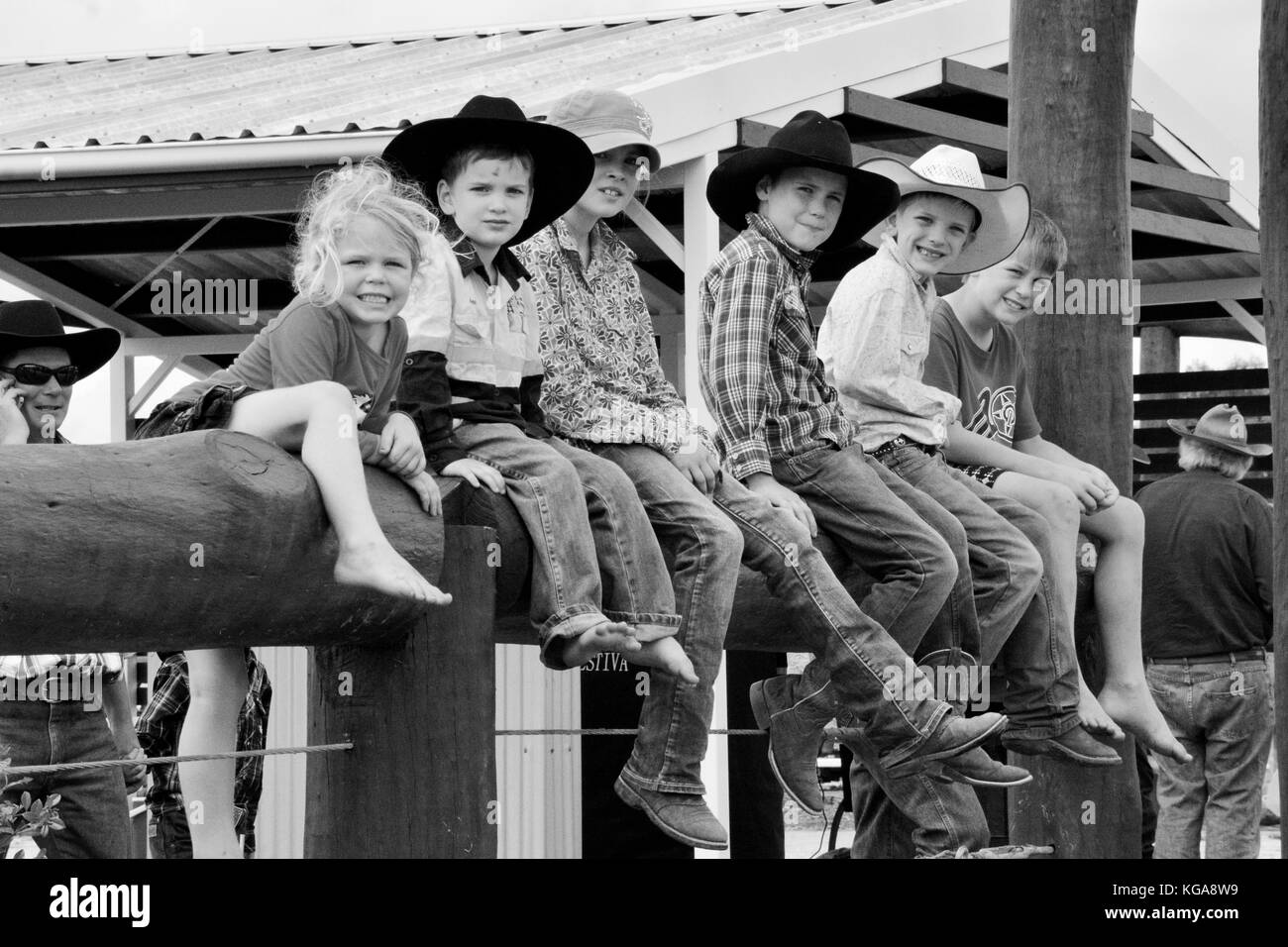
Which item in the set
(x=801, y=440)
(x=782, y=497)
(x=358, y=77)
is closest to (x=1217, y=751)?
(x=801, y=440)

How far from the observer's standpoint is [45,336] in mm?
5102

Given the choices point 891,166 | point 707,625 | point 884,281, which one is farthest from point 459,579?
point 891,166

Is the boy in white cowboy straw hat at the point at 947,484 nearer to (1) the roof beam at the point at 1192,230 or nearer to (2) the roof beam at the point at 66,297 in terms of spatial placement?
(1) the roof beam at the point at 1192,230

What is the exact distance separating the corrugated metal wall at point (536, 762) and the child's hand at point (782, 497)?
4024 mm

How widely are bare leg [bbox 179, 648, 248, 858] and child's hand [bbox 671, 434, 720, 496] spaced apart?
3.87 ft

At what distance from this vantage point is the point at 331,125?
841 cm

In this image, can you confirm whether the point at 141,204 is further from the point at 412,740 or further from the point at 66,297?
the point at 412,740

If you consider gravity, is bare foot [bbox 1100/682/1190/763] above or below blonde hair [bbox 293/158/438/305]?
below

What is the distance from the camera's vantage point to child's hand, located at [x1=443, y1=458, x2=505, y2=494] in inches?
153

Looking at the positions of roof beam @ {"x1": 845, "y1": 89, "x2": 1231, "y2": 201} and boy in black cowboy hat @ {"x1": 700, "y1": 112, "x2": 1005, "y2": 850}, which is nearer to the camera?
boy in black cowboy hat @ {"x1": 700, "y1": 112, "x2": 1005, "y2": 850}

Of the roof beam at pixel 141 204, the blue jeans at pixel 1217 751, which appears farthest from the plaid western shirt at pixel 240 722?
the blue jeans at pixel 1217 751

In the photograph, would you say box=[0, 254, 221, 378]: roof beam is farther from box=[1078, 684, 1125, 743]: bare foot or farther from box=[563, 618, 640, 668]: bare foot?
box=[563, 618, 640, 668]: bare foot

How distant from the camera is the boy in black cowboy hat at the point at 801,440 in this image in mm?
4766

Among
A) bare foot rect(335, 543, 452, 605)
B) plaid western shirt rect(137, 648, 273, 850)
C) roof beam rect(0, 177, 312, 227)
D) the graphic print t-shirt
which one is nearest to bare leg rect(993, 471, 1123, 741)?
the graphic print t-shirt
